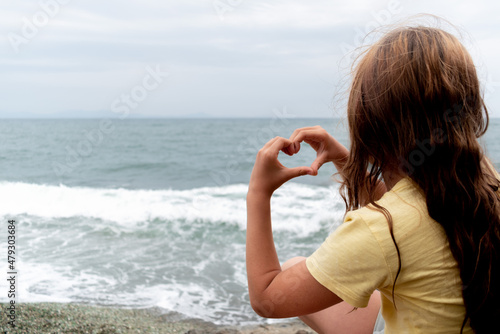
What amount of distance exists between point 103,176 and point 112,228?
10393 millimetres

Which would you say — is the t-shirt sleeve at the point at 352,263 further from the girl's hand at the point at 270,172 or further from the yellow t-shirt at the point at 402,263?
the girl's hand at the point at 270,172

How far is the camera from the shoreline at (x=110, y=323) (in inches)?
133

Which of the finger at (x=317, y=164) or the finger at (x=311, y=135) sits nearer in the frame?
the finger at (x=317, y=164)

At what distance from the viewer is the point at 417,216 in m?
1.15

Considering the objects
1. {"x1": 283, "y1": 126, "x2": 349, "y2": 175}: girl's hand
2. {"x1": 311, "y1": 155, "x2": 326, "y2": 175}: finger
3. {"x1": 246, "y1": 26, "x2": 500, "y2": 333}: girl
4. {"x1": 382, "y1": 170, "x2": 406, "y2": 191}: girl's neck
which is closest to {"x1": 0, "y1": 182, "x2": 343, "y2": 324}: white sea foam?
{"x1": 283, "y1": 126, "x2": 349, "y2": 175}: girl's hand

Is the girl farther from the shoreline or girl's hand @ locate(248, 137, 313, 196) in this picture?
the shoreline

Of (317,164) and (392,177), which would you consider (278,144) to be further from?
(392,177)

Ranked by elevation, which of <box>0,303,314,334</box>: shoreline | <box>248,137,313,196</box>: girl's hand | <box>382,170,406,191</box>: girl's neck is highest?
<box>248,137,313,196</box>: girl's hand

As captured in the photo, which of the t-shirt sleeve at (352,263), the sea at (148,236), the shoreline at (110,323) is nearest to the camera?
the t-shirt sleeve at (352,263)

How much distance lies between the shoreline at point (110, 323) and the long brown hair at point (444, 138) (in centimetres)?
289

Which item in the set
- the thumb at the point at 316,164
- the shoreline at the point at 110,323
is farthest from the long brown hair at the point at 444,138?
the shoreline at the point at 110,323

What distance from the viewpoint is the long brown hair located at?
1163 millimetres

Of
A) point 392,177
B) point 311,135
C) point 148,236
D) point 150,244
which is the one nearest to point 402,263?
point 392,177

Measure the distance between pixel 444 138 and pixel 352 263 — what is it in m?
0.41
